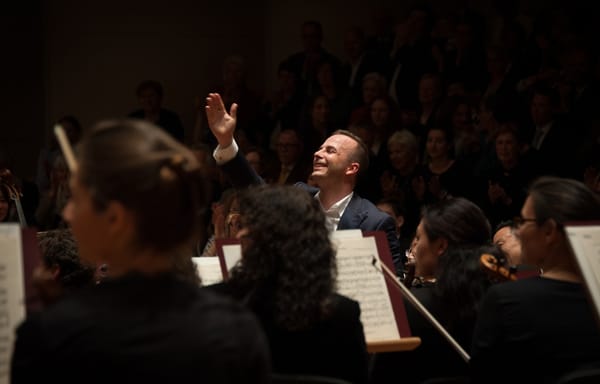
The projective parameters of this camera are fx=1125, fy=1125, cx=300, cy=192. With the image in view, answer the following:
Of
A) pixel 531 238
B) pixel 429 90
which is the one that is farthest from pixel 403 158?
pixel 531 238

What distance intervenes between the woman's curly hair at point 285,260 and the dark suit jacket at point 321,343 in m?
0.04

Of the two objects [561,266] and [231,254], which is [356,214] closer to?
[231,254]

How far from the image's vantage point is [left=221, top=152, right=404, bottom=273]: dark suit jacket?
4984mm

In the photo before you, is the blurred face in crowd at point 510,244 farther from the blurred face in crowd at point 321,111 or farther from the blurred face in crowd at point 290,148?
the blurred face in crowd at point 321,111

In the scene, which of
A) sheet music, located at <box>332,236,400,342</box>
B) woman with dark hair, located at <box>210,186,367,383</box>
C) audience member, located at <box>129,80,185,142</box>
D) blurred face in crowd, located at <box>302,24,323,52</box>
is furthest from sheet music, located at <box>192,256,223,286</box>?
blurred face in crowd, located at <box>302,24,323,52</box>

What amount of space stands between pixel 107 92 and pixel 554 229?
294 inches

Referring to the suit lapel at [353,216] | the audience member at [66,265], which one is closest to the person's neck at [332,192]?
the suit lapel at [353,216]

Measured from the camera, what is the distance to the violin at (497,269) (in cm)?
370

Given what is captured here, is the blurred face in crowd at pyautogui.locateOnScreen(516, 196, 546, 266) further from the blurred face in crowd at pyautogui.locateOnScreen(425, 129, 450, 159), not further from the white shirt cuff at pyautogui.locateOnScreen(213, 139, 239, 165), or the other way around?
the blurred face in crowd at pyautogui.locateOnScreen(425, 129, 450, 159)

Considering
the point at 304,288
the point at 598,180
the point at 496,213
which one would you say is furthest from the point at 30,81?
the point at 304,288

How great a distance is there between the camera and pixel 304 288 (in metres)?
3.03

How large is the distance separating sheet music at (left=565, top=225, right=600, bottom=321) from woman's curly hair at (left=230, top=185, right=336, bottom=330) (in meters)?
0.66

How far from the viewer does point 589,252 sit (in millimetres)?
3010

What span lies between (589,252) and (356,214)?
94.6 inches
